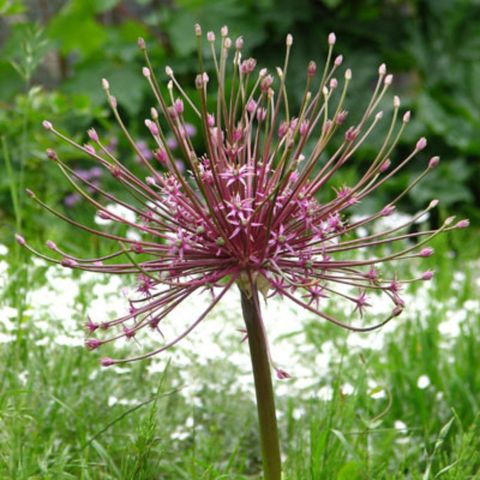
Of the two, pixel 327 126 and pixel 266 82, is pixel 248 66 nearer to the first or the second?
pixel 266 82

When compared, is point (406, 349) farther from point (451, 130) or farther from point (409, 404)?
point (451, 130)

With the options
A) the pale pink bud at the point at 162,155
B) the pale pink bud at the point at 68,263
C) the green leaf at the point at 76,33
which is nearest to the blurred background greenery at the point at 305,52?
the green leaf at the point at 76,33

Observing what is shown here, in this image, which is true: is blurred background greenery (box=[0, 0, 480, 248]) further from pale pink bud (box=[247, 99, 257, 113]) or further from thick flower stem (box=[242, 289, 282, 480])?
thick flower stem (box=[242, 289, 282, 480])

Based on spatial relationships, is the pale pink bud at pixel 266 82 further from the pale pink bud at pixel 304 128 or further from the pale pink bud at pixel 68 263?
the pale pink bud at pixel 68 263

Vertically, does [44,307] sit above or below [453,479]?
above

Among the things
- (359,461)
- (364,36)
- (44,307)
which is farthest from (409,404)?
(364,36)
